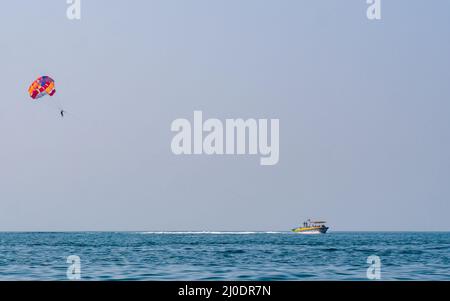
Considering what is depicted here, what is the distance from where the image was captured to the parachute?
70875 mm

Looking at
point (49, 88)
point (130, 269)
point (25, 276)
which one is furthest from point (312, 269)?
point (49, 88)

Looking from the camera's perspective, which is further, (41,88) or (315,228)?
(315,228)

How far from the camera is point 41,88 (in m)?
71.5

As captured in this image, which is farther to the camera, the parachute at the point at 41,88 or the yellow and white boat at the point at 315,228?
the yellow and white boat at the point at 315,228

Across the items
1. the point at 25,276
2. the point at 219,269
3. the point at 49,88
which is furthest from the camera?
the point at 49,88

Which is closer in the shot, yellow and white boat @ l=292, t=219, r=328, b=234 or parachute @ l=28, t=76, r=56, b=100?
parachute @ l=28, t=76, r=56, b=100

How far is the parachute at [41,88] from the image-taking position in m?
70.9

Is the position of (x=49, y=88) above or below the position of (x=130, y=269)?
above
